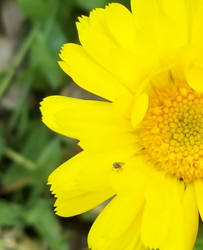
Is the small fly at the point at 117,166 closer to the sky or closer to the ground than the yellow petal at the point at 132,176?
closer to the sky

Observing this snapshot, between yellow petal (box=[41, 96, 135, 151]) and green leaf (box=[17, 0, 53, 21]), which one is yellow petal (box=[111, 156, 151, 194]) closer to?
yellow petal (box=[41, 96, 135, 151])

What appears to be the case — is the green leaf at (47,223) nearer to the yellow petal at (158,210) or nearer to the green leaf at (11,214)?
the green leaf at (11,214)

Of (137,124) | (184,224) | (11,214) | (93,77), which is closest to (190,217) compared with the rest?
(184,224)

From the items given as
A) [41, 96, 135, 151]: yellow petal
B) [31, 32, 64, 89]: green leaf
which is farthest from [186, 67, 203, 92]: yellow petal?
[31, 32, 64, 89]: green leaf

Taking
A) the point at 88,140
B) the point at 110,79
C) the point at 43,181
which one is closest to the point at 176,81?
the point at 110,79

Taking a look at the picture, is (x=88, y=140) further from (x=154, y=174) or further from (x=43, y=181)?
(x=43, y=181)

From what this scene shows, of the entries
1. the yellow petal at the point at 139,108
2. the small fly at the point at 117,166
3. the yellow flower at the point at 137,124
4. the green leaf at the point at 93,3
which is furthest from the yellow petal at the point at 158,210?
the green leaf at the point at 93,3

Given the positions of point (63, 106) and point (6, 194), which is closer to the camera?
point (63, 106)
